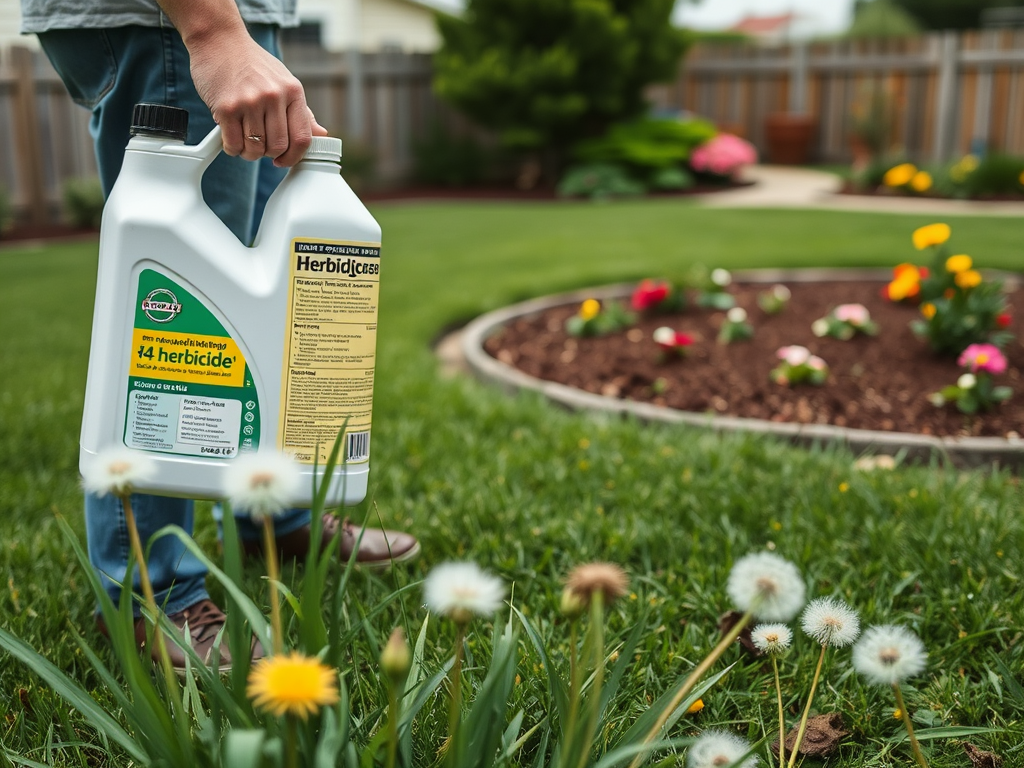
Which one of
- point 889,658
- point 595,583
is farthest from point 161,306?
point 889,658

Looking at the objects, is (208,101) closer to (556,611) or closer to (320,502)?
(320,502)

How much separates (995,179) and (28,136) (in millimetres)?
10000

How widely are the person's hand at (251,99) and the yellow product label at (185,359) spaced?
28cm

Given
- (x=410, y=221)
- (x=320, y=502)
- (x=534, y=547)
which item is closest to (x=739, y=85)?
(x=410, y=221)

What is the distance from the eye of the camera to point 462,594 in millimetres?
865

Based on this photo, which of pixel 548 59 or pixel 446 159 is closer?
pixel 548 59

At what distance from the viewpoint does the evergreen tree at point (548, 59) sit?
1106cm

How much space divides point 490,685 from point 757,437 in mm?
1965

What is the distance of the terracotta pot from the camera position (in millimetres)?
14203

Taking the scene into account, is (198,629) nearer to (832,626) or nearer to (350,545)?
(350,545)

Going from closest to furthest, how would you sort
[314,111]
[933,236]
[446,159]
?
[933,236] < [314,111] < [446,159]

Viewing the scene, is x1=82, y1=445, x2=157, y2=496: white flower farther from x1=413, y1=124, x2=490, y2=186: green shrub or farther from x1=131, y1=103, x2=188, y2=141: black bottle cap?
x1=413, y1=124, x2=490, y2=186: green shrub

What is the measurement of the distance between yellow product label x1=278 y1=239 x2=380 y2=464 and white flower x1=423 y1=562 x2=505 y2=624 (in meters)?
0.51

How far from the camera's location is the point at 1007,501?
7.41 ft
